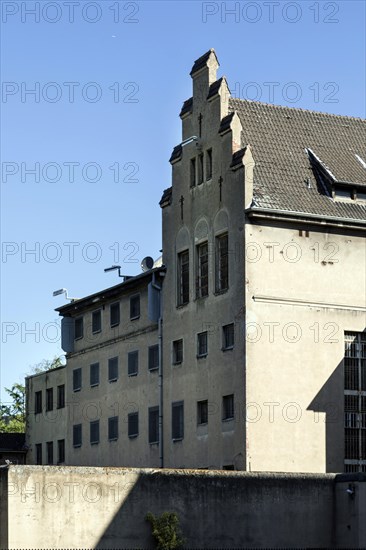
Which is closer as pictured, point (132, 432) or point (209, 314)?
point (209, 314)

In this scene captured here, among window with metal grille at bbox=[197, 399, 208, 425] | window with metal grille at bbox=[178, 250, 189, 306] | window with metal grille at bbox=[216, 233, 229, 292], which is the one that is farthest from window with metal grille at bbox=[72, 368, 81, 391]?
window with metal grille at bbox=[216, 233, 229, 292]

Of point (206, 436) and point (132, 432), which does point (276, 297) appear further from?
point (132, 432)

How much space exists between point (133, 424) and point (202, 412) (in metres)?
7.59

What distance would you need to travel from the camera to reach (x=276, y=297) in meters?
57.6

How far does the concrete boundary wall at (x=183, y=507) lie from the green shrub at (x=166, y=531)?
0.29 metres

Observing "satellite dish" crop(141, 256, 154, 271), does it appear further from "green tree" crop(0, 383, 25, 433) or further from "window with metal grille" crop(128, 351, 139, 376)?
"green tree" crop(0, 383, 25, 433)

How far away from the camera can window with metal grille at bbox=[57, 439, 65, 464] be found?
76.0 metres

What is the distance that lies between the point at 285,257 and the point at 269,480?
547 inches

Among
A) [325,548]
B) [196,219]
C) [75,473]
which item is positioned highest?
[196,219]

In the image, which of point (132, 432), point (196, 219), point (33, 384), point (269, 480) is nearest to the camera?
point (269, 480)

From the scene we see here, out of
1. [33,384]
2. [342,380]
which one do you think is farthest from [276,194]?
[33,384]

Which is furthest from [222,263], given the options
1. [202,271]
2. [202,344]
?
[202,344]

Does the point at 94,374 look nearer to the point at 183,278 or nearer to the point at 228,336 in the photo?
the point at 183,278

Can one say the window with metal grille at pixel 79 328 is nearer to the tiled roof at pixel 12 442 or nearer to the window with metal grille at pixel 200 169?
the tiled roof at pixel 12 442
